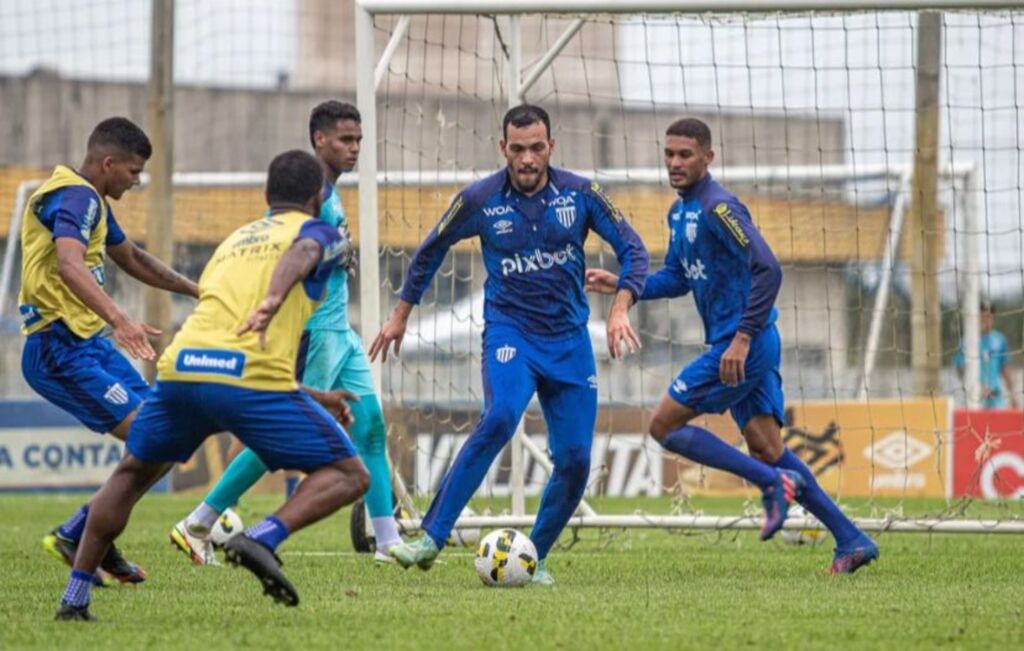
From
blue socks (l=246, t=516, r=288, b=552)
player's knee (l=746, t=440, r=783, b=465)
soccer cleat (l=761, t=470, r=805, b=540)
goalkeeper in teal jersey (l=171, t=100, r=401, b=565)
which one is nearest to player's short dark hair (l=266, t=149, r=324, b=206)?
blue socks (l=246, t=516, r=288, b=552)

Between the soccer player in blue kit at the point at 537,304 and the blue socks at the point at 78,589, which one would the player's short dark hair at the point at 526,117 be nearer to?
the soccer player in blue kit at the point at 537,304

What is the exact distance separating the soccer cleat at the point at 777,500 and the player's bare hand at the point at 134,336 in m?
3.08

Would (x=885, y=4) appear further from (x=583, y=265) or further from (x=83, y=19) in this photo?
(x=83, y=19)

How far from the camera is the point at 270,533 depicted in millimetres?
7422

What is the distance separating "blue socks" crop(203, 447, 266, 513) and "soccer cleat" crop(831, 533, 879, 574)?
319cm

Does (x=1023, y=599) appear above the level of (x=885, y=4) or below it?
below

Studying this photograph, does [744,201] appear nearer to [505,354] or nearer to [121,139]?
[505,354]

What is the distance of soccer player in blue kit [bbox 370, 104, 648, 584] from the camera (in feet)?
31.6

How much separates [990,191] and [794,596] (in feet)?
18.4

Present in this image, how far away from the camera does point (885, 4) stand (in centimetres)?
1176

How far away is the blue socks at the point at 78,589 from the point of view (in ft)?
25.2

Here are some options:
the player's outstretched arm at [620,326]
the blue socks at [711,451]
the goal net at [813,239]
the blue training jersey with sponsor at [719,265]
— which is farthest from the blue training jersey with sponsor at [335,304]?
the goal net at [813,239]

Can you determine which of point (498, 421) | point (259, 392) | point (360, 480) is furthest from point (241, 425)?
point (498, 421)

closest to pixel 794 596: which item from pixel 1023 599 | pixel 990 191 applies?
pixel 1023 599
